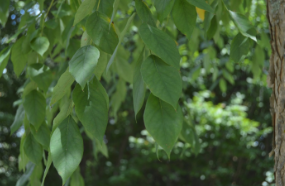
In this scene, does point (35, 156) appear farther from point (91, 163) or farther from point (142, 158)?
point (91, 163)

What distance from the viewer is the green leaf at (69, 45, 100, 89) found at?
456mm

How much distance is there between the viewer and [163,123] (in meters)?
0.46

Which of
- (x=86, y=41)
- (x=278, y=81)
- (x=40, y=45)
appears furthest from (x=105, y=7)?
(x=278, y=81)

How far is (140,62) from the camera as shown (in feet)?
1.67

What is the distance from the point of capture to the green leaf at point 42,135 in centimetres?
71

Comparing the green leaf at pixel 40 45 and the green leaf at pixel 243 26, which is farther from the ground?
the green leaf at pixel 243 26

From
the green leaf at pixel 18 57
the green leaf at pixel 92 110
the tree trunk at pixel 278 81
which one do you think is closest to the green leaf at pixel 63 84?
the green leaf at pixel 92 110

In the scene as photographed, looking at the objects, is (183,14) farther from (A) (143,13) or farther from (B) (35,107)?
(B) (35,107)

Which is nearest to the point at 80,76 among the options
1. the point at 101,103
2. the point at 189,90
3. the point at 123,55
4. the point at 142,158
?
the point at 101,103

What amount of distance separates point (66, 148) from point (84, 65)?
0.13 m

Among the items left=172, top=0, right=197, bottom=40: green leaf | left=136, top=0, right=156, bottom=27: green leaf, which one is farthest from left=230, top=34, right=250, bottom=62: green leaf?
left=136, top=0, right=156, bottom=27: green leaf

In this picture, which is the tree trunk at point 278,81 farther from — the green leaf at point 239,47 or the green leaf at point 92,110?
the green leaf at point 92,110

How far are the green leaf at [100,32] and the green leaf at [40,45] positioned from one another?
0.84 ft

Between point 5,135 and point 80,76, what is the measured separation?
383cm
